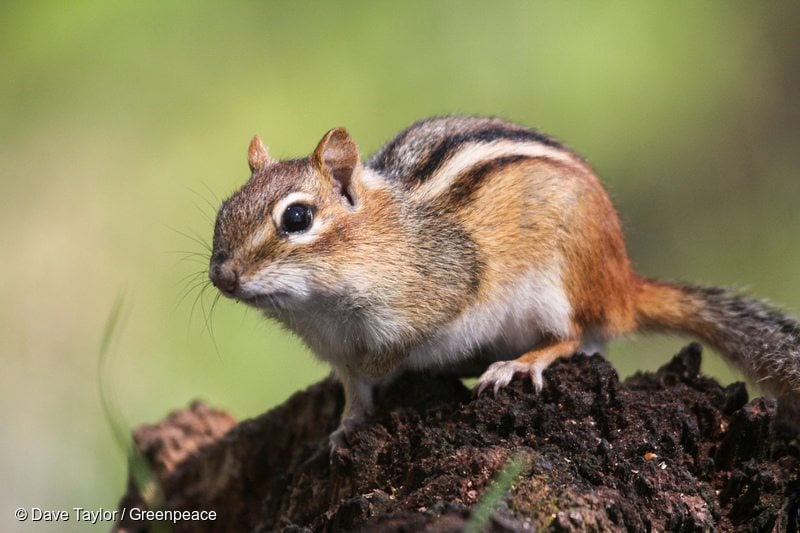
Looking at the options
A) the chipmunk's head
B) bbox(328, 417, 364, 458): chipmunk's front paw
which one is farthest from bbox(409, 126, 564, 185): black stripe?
bbox(328, 417, 364, 458): chipmunk's front paw

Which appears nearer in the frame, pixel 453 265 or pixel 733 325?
pixel 453 265

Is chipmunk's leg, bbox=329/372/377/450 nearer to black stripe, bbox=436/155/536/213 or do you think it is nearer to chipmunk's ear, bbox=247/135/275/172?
black stripe, bbox=436/155/536/213

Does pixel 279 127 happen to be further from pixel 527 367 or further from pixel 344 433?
pixel 527 367

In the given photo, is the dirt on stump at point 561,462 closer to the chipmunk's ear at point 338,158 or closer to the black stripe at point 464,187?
the black stripe at point 464,187

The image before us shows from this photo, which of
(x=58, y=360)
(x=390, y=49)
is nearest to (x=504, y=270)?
(x=58, y=360)

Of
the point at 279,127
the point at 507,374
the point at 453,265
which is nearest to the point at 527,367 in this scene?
the point at 507,374

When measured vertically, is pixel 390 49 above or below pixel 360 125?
above

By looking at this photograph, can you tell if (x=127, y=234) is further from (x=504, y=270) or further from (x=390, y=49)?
(x=504, y=270)
